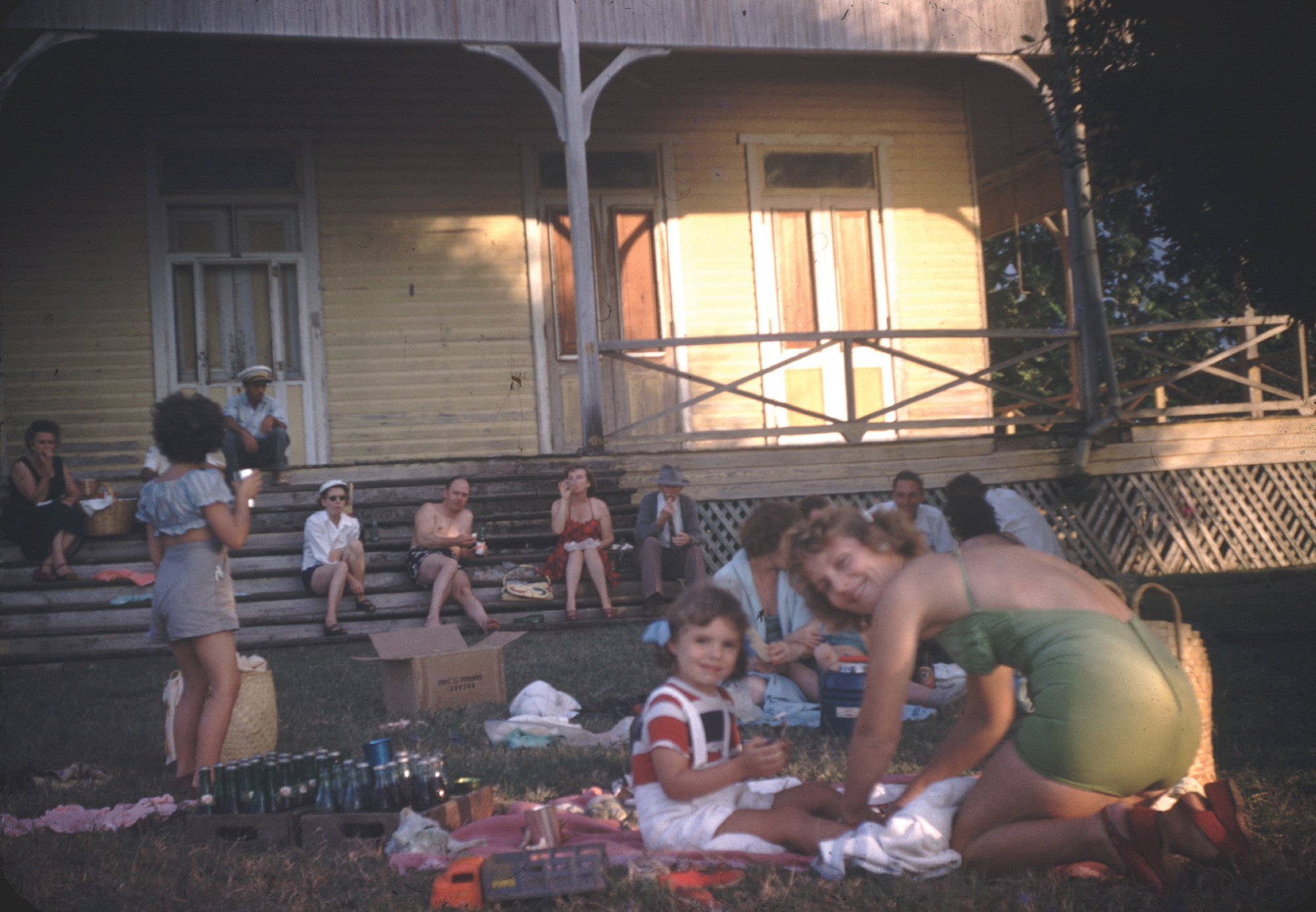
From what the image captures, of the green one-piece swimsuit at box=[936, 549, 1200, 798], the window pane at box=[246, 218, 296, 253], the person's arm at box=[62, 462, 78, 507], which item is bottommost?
the green one-piece swimsuit at box=[936, 549, 1200, 798]

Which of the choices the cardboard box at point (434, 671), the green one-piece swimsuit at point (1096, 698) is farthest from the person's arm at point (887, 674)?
the cardboard box at point (434, 671)

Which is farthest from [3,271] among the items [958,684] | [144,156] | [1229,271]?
[1229,271]

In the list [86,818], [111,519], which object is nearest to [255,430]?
[111,519]

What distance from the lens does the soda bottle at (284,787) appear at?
3734mm

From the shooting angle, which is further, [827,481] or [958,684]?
[827,481]

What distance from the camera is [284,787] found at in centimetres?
375

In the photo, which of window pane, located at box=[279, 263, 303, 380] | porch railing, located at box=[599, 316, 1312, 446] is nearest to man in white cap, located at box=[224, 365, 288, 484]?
window pane, located at box=[279, 263, 303, 380]

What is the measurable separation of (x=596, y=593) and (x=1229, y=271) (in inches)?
206

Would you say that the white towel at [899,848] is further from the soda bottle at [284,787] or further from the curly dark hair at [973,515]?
the curly dark hair at [973,515]

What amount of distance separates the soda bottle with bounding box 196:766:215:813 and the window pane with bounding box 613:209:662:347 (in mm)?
8905

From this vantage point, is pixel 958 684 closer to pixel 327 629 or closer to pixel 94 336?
pixel 327 629

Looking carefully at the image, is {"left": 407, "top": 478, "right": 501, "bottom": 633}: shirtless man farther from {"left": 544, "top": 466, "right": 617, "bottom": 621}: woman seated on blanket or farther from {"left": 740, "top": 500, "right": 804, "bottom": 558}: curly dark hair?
{"left": 740, "top": 500, "right": 804, "bottom": 558}: curly dark hair

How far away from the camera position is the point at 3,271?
35.6 feet

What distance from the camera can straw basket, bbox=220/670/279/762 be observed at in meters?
4.80
